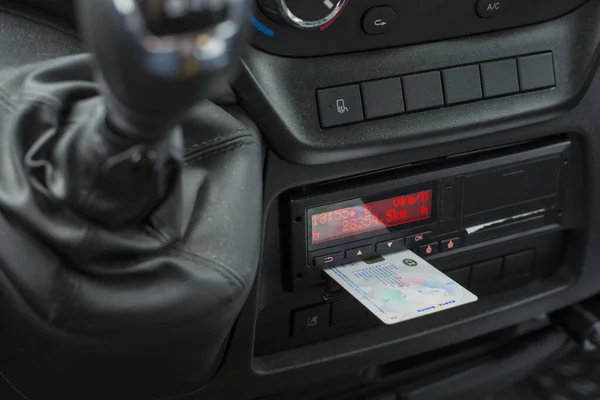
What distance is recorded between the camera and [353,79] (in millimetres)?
709

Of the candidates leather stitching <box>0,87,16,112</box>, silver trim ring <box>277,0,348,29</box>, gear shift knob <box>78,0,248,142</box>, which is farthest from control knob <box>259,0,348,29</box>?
gear shift knob <box>78,0,248,142</box>

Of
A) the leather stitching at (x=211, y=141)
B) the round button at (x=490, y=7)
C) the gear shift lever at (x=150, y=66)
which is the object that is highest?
the gear shift lever at (x=150, y=66)

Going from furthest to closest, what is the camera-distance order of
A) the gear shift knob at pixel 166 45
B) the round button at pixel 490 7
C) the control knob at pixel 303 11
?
1. the round button at pixel 490 7
2. the control knob at pixel 303 11
3. the gear shift knob at pixel 166 45

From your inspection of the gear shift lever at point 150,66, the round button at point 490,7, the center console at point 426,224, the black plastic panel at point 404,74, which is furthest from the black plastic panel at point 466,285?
the gear shift lever at point 150,66

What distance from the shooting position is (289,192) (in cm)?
73

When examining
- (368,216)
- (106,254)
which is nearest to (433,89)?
(368,216)

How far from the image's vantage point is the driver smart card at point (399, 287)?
2.36ft

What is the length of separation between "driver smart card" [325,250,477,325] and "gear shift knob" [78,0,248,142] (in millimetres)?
440

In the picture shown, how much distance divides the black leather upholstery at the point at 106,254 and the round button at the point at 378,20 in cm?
18

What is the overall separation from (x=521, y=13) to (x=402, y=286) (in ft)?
1.00

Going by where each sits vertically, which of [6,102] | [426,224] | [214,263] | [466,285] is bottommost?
[466,285]

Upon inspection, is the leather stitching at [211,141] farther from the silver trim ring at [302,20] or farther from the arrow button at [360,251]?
the arrow button at [360,251]

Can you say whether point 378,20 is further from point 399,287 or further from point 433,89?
point 399,287

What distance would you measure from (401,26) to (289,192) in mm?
189
